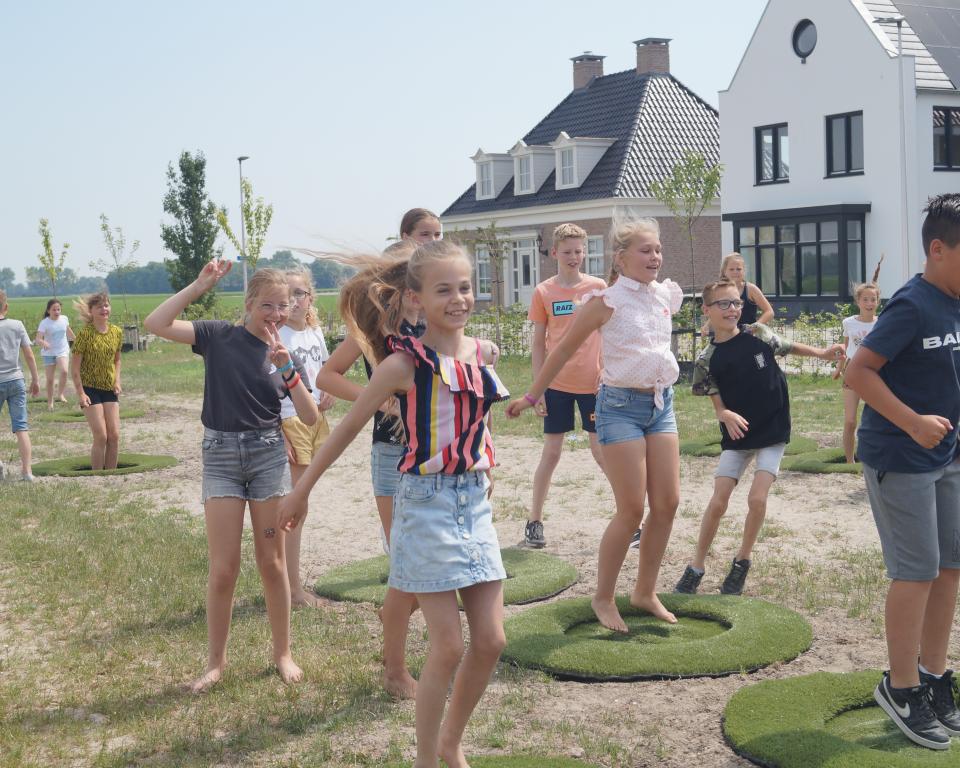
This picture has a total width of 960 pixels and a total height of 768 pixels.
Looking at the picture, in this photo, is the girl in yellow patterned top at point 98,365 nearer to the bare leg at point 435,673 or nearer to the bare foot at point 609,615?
the bare foot at point 609,615

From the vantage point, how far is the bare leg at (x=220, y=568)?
5242 mm

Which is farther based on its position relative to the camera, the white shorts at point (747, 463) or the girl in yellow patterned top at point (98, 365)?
the girl in yellow patterned top at point (98, 365)

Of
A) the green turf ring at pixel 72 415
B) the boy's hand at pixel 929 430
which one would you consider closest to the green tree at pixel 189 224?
the green turf ring at pixel 72 415

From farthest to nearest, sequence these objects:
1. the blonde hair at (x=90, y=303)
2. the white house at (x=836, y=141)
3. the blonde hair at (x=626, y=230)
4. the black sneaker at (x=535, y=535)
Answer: the white house at (x=836, y=141) < the blonde hair at (x=90, y=303) < the black sneaker at (x=535, y=535) < the blonde hair at (x=626, y=230)

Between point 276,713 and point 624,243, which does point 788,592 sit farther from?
point 276,713

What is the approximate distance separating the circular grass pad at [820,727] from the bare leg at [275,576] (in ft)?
6.78

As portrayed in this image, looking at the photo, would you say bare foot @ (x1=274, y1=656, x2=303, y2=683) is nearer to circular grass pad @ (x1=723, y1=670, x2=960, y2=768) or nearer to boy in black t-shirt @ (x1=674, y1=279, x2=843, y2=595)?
circular grass pad @ (x1=723, y1=670, x2=960, y2=768)

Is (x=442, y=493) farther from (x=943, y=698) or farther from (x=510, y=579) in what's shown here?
(x=510, y=579)

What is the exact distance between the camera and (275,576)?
536cm

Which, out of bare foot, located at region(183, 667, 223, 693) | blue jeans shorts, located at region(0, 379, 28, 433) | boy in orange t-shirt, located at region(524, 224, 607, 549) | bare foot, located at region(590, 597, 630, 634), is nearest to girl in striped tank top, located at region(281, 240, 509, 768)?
bare foot, located at region(183, 667, 223, 693)

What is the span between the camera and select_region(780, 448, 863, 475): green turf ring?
1018 centimetres

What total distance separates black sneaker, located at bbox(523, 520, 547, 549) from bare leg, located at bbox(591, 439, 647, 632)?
2.16 m

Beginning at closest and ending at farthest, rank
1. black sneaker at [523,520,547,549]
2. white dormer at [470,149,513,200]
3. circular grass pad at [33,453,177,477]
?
black sneaker at [523,520,547,549] < circular grass pad at [33,453,177,477] < white dormer at [470,149,513,200]

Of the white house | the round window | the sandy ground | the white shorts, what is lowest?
the sandy ground
